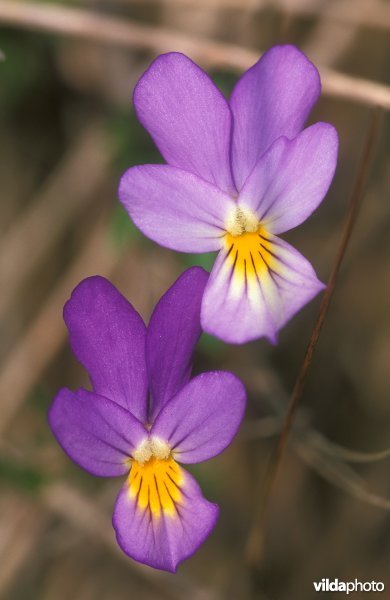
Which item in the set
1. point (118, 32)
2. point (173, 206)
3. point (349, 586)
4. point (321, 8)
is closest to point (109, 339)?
point (173, 206)

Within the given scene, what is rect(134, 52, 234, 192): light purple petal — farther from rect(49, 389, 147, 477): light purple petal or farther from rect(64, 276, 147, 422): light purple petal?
rect(49, 389, 147, 477): light purple petal

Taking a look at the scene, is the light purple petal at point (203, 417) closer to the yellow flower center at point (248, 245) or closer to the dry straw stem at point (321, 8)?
the yellow flower center at point (248, 245)

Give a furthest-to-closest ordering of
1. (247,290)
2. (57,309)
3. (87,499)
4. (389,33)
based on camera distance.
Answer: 1. (389,33)
2. (57,309)
3. (87,499)
4. (247,290)

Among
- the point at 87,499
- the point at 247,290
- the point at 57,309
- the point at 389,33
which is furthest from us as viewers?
the point at 389,33

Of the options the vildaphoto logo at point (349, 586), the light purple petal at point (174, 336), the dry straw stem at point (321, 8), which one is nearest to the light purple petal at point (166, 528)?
the light purple petal at point (174, 336)

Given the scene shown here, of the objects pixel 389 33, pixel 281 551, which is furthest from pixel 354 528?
pixel 389 33

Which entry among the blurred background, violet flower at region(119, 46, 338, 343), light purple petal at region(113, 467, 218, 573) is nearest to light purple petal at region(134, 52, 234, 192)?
violet flower at region(119, 46, 338, 343)

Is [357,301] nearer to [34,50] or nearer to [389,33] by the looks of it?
[389,33]

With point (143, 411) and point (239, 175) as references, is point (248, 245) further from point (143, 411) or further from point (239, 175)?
point (143, 411)
